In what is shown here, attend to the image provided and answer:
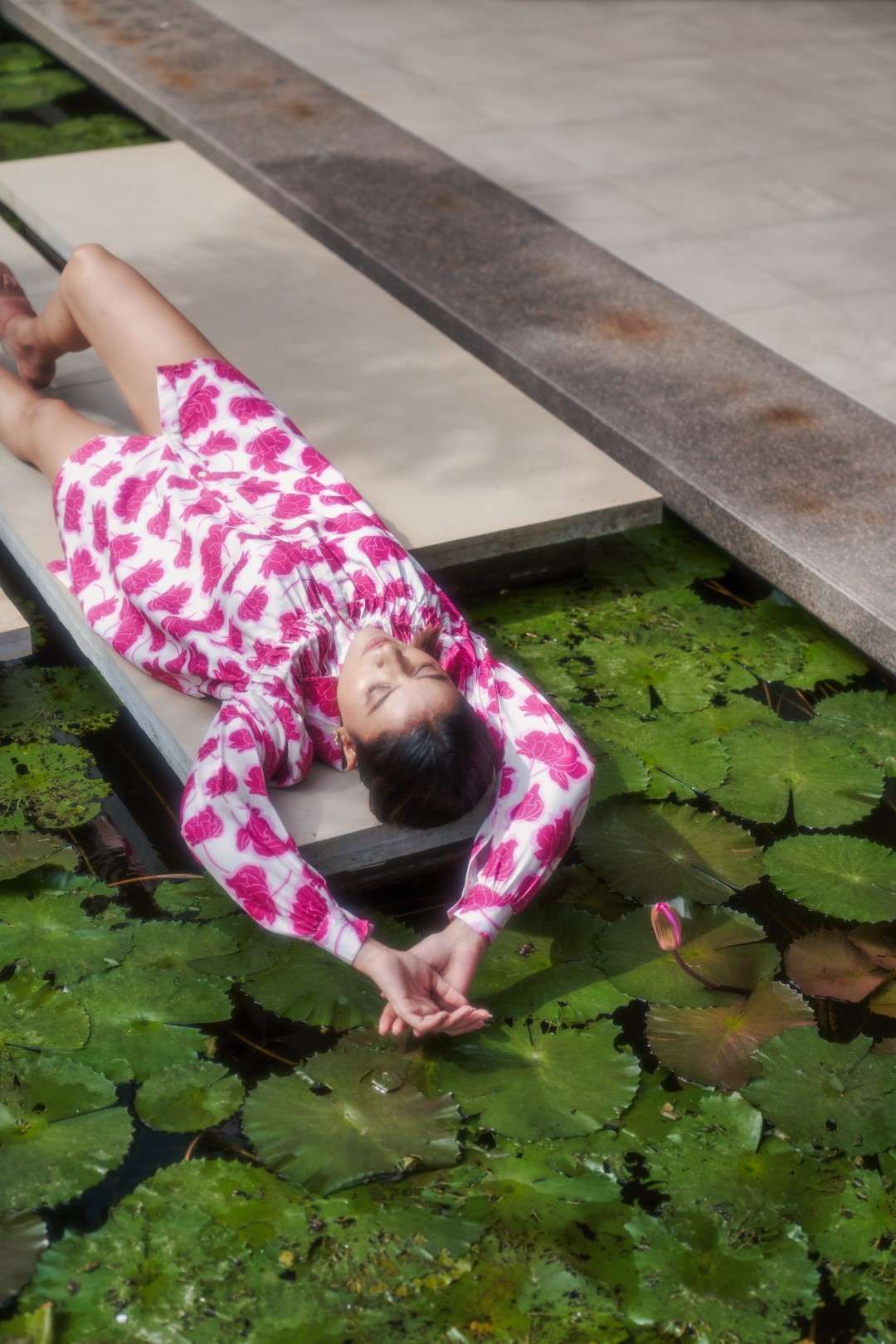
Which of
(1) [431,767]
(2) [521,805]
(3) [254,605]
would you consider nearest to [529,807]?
(2) [521,805]

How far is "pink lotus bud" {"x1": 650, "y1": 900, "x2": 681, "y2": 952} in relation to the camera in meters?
2.19

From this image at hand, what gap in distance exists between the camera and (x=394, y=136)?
4844mm

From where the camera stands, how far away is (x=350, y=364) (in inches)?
139

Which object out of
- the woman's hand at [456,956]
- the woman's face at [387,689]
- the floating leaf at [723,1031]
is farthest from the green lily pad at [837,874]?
the woman's face at [387,689]

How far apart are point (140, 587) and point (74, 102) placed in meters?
3.91

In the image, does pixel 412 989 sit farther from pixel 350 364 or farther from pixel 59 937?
pixel 350 364

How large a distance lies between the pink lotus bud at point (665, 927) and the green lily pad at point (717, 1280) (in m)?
0.41

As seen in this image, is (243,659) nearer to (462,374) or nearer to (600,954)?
(600,954)

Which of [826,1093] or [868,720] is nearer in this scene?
[826,1093]

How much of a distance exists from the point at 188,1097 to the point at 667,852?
89 cm

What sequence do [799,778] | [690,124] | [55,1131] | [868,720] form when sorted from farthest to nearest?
[690,124] → [868,720] → [799,778] → [55,1131]

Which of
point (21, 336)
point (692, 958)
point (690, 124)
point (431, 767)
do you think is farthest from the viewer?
point (690, 124)

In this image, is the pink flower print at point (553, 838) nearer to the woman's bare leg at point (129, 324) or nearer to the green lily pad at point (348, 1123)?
the green lily pad at point (348, 1123)

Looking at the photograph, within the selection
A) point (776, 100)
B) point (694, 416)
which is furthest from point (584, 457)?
point (776, 100)
